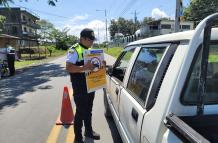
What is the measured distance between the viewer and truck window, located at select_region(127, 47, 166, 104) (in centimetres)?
355

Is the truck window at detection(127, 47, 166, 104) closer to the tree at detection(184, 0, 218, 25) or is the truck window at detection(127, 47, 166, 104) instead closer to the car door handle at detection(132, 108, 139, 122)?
the car door handle at detection(132, 108, 139, 122)

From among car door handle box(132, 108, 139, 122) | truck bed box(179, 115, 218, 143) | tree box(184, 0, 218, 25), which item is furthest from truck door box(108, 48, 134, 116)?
tree box(184, 0, 218, 25)

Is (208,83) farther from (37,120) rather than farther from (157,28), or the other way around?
(157,28)

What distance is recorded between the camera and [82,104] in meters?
5.50

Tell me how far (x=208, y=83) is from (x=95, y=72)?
8.15ft

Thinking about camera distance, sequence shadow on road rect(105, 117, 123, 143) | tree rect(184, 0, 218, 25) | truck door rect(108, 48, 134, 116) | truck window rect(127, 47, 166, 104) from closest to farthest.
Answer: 1. truck window rect(127, 47, 166, 104)
2. truck door rect(108, 48, 134, 116)
3. shadow on road rect(105, 117, 123, 143)
4. tree rect(184, 0, 218, 25)

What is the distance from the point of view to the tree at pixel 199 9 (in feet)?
205

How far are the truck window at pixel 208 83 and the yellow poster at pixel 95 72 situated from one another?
216 cm

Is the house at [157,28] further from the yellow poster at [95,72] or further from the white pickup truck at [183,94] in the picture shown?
the white pickup truck at [183,94]

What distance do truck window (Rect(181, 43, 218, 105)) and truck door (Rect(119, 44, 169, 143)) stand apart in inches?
19.2

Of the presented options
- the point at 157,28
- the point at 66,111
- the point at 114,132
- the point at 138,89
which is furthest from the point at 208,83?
the point at 157,28

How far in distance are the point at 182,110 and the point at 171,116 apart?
0.19m

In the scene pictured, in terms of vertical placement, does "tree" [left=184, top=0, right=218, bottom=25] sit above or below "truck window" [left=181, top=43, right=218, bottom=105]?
above

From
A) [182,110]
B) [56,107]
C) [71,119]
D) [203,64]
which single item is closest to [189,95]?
[182,110]
